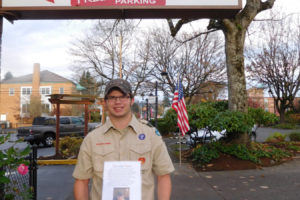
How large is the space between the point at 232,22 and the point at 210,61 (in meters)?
16.2

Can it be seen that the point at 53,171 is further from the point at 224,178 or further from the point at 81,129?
the point at 81,129

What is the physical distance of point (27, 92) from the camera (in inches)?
1937

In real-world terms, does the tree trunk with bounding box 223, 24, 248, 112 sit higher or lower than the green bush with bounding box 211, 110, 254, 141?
higher

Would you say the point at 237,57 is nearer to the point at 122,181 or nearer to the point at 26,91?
the point at 122,181

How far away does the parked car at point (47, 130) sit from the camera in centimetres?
1502

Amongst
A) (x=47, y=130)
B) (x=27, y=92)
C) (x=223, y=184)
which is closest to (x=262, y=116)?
(x=223, y=184)

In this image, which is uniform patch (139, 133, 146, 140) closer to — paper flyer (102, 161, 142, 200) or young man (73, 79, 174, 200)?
young man (73, 79, 174, 200)

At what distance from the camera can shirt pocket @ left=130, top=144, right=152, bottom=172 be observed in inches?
75.2

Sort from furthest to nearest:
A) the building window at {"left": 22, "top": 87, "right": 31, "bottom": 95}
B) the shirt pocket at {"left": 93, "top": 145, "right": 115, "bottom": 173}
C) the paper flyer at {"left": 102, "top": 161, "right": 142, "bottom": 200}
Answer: the building window at {"left": 22, "top": 87, "right": 31, "bottom": 95}, the shirt pocket at {"left": 93, "top": 145, "right": 115, "bottom": 173}, the paper flyer at {"left": 102, "top": 161, "right": 142, "bottom": 200}

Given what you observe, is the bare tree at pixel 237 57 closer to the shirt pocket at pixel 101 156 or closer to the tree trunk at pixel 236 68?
the tree trunk at pixel 236 68

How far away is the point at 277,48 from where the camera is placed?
79.7 ft

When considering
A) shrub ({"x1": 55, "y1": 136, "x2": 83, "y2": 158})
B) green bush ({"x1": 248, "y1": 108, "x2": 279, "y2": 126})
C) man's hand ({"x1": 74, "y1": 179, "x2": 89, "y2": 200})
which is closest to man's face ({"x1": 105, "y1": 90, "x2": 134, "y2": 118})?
man's hand ({"x1": 74, "y1": 179, "x2": 89, "y2": 200})

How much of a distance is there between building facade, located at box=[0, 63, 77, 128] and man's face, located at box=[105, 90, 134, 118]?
4444 centimetres

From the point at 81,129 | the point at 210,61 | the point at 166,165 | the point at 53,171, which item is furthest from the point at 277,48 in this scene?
the point at 166,165
